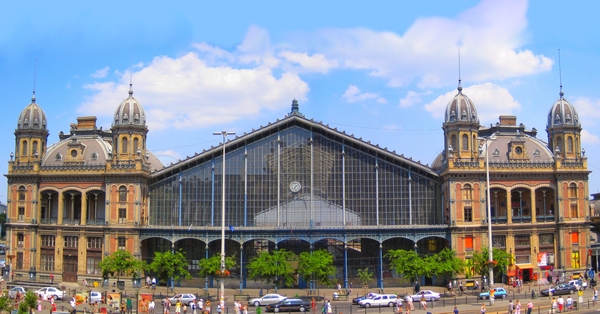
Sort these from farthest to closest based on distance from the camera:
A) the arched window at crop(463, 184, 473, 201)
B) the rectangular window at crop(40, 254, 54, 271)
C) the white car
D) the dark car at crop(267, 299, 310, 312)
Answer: the rectangular window at crop(40, 254, 54, 271), the arched window at crop(463, 184, 473, 201), the white car, the dark car at crop(267, 299, 310, 312)

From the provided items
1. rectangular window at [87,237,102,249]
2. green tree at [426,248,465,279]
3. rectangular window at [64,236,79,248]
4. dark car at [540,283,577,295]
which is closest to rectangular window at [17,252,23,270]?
rectangular window at [64,236,79,248]

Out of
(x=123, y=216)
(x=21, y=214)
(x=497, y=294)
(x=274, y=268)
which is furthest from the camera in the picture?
(x=21, y=214)

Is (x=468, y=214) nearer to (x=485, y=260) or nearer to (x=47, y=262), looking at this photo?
(x=485, y=260)

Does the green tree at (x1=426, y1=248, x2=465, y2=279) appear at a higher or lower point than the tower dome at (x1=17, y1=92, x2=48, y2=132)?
lower

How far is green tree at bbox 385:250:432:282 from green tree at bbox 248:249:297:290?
12166mm

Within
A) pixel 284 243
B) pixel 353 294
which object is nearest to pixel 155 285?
pixel 284 243

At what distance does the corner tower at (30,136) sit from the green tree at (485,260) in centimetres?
5666

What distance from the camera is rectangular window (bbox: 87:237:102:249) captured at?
3334 inches

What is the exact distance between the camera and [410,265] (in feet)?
243

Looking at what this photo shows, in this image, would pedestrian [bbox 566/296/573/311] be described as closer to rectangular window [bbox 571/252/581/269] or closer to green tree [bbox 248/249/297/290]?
rectangular window [bbox 571/252/581/269]

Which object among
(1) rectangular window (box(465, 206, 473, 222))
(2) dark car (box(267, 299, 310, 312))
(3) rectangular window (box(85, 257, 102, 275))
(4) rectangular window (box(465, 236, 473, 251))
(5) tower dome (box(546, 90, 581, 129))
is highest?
(5) tower dome (box(546, 90, 581, 129))

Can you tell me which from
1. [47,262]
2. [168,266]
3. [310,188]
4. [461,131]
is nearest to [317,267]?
[310,188]

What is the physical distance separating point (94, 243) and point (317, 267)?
3037 centimetres

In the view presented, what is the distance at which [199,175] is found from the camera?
8544 cm
